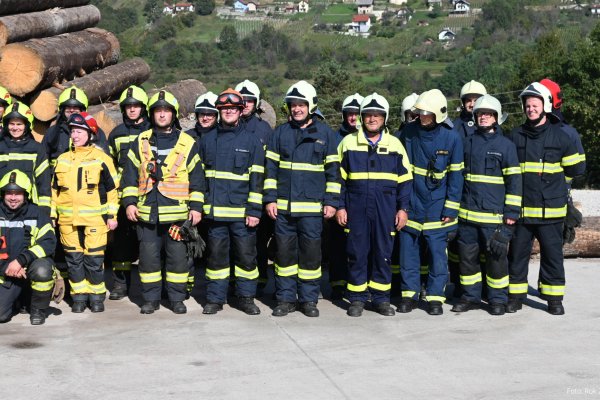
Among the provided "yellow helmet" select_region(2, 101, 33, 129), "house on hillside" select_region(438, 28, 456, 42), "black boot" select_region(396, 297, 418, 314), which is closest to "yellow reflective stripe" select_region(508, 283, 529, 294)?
"black boot" select_region(396, 297, 418, 314)

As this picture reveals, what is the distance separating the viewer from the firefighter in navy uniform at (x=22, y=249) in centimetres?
891

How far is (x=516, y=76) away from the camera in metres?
82.4

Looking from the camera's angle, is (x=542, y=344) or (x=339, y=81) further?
(x=339, y=81)

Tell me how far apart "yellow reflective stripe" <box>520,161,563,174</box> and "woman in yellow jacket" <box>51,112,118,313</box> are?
3897mm

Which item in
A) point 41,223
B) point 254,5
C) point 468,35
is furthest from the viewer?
point 254,5

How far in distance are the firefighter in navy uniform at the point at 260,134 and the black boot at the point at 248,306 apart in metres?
0.73

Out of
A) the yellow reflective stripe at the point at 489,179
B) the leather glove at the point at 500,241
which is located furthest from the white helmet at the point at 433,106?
the leather glove at the point at 500,241

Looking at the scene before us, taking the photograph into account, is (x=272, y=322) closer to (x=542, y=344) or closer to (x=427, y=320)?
(x=427, y=320)

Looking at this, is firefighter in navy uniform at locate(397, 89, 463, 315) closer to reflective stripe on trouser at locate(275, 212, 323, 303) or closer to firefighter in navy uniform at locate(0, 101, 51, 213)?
reflective stripe on trouser at locate(275, 212, 323, 303)

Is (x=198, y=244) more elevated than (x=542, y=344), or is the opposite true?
(x=198, y=244)

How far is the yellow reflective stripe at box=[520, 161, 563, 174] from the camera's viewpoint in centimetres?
930

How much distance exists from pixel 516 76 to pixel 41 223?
3023 inches

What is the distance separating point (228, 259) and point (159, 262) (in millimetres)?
654

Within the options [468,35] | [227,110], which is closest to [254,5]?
[468,35]
